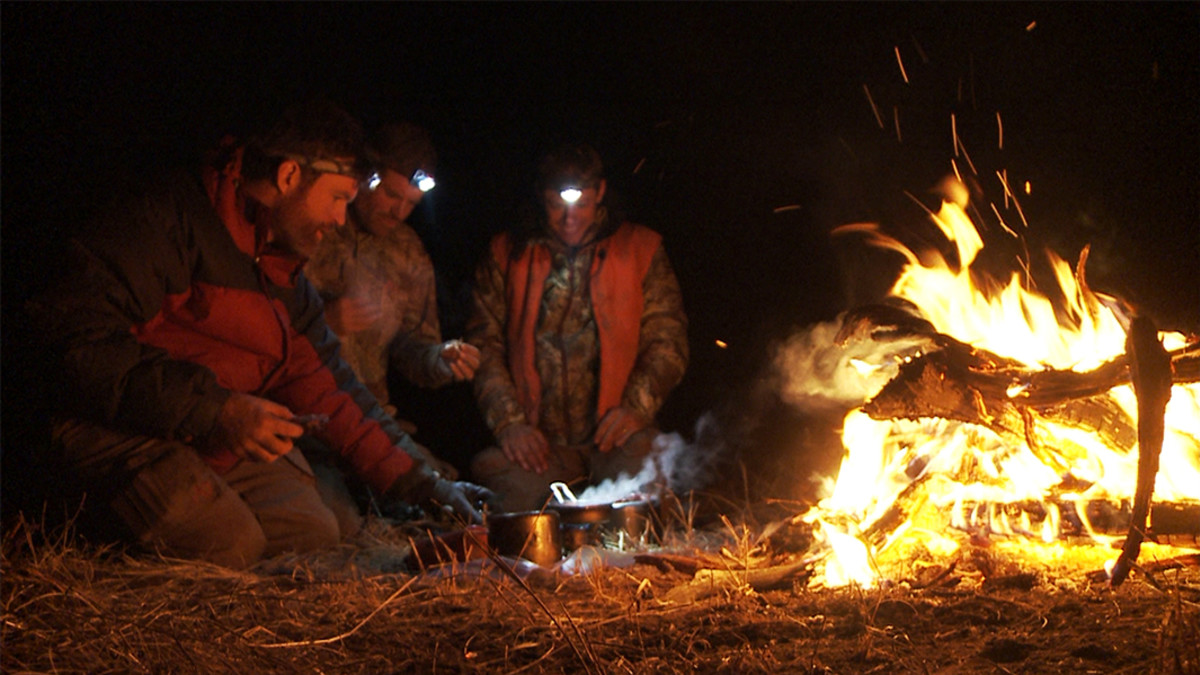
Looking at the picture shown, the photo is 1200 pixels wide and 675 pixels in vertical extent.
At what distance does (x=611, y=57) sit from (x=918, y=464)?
15.4ft

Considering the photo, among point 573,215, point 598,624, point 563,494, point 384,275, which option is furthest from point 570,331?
point 598,624

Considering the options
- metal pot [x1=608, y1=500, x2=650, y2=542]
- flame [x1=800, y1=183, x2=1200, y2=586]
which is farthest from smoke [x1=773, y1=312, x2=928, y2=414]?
metal pot [x1=608, y1=500, x2=650, y2=542]

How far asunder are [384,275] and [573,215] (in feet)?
4.18

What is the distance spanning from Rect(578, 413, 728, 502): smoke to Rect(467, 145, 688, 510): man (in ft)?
0.57

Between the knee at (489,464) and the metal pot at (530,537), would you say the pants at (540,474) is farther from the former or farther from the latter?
the metal pot at (530,537)

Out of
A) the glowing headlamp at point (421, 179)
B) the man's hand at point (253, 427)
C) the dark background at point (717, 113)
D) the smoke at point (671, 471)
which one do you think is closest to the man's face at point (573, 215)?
the dark background at point (717, 113)

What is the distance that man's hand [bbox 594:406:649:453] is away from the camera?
5.89 m

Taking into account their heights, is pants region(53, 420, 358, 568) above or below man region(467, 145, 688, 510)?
below

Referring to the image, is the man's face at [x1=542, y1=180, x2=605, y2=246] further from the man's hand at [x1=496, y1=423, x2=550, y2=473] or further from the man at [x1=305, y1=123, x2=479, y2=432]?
the man's hand at [x1=496, y1=423, x2=550, y2=473]

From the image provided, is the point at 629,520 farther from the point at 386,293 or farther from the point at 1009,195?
the point at 1009,195

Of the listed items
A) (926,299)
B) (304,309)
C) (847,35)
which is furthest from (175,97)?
(926,299)

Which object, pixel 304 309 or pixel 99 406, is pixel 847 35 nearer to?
pixel 304 309

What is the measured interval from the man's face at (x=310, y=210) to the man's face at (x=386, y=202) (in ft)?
4.50

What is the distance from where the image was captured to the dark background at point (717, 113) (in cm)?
525
